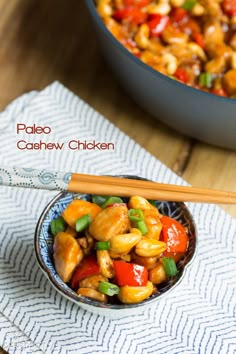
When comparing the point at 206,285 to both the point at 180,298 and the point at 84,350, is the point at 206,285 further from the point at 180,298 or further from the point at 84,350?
the point at 84,350

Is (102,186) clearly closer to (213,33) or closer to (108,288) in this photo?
(108,288)

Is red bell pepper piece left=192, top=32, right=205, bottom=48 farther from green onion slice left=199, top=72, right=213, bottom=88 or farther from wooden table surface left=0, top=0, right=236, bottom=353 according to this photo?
wooden table surface left=0, top=0, right=236, bottom=353

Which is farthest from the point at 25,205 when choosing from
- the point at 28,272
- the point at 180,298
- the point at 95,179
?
the point at 180,298

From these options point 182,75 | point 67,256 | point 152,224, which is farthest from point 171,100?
point 67,256

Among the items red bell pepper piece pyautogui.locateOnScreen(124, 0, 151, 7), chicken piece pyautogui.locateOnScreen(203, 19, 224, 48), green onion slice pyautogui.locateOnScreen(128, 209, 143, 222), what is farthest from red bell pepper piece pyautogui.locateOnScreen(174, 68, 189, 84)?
green onion slice pyautogui.locateOnScreen(128, 209, 143, 222)

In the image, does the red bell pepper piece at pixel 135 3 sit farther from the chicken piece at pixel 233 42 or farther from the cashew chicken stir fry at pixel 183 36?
the chicken piece at pixel 233 42

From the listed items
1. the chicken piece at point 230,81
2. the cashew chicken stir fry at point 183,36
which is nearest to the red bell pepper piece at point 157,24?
the cashew chicken stir fry at point 183,36
